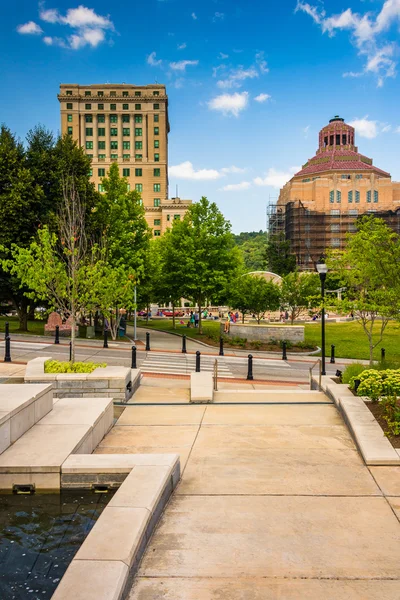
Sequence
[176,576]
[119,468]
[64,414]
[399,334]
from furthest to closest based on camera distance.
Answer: [399,334] → [64,414] → [119,468] → [176,576]

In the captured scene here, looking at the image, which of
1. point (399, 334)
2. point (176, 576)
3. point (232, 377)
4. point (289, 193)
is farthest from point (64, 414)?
point (289, 193)

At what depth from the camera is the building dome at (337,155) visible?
395 ft

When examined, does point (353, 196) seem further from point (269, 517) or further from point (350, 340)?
point (269, 517)

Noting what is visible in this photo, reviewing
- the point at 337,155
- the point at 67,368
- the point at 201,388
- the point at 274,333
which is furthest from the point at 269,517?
the point at 337,155

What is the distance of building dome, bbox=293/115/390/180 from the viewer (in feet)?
395

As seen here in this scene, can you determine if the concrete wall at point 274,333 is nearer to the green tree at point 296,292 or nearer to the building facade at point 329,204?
the green tree at point 296,292

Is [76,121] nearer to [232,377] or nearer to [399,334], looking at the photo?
[399,334]

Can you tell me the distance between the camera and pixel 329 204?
110438 millimetres

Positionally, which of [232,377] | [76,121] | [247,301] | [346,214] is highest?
[76,121]

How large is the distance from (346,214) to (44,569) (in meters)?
108

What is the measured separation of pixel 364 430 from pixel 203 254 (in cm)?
2962

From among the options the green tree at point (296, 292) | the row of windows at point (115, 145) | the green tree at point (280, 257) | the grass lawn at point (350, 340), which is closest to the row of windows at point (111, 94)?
the row of windows at point (115, 145)

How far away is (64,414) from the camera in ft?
32.0

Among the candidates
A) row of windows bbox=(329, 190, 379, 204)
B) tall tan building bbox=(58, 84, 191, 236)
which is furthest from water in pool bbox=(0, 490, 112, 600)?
row of windows bbox=(329, 190, 379, 204)
